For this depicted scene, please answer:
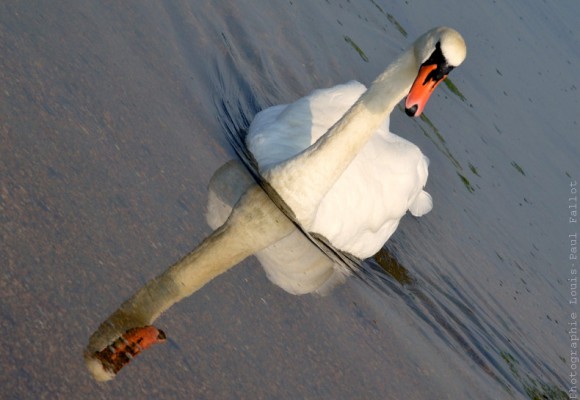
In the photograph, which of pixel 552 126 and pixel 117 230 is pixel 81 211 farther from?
pixel 552 126

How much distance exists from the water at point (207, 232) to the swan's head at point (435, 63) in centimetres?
138

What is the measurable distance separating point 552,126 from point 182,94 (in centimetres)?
997

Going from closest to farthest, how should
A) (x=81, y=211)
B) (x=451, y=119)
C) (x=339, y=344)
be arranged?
1. (x=81, y=211)
2. (x=339, y=344)
3. (x=451, y=119)

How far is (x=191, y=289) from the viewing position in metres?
5.68

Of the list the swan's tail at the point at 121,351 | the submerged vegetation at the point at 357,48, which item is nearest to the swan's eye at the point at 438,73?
the swan's tail at the point at 121,351

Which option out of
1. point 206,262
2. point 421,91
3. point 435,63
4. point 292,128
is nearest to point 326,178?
point 292,128

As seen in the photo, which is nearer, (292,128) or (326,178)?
(326,178)

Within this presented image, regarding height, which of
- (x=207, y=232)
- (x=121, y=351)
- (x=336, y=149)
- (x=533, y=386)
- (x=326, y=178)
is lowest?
(x=533, y=386)

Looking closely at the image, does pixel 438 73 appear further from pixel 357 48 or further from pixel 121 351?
pixel 357 48

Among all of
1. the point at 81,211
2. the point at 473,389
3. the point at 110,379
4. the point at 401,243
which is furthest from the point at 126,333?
the point at 401,243

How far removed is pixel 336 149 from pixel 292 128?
0.77m

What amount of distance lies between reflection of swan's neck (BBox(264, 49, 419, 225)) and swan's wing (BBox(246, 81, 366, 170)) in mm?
287

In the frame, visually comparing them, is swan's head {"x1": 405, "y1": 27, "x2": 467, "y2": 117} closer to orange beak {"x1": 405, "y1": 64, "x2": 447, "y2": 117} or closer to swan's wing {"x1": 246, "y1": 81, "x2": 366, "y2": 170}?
orange beak {"x1": 405, "y1": 64, "x2": 447, "y2": 117}

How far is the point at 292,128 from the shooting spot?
823 cm
